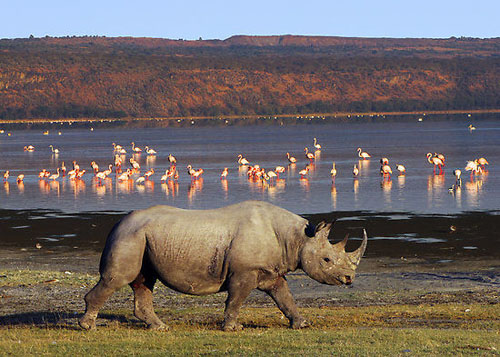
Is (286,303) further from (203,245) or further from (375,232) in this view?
(375,232)

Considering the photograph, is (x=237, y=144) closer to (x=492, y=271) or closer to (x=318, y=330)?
(x=492, y=271)

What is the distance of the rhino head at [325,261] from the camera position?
14795mm

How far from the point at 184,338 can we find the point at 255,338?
39.9 inches

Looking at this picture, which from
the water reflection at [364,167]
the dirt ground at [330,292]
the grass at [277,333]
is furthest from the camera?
the water reflection at [364,167]

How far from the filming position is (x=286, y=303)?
14797 mm

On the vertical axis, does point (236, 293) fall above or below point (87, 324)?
above

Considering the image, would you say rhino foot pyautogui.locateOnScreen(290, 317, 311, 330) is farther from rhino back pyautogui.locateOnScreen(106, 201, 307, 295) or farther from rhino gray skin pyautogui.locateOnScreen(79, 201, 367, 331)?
rhino back pyautogui.locateOnScreen(106, 201, 307, 295)

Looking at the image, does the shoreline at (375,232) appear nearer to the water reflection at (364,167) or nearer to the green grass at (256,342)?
the green grass at (256,342)

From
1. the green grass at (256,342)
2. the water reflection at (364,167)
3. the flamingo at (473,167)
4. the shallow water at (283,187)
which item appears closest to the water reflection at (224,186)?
the shallow water at (283,187)

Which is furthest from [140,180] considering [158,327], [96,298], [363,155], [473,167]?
[96,298]

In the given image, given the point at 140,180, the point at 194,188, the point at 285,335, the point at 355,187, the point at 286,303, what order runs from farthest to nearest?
the point at 140,180 < the point at 194,188 < the point at 355,187 < the point at 286,303 < the point at 285,335

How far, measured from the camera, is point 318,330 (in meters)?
14.4

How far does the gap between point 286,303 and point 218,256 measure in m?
1.31

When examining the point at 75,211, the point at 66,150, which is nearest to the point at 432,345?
the point at 75,211
